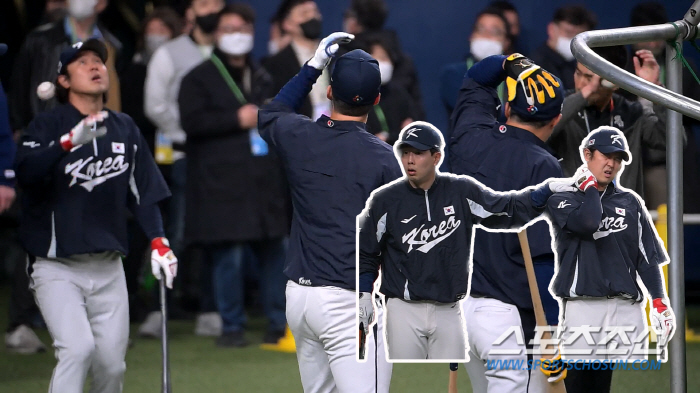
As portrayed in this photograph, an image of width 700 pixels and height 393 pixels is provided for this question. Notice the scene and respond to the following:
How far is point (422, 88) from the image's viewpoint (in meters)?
7.64

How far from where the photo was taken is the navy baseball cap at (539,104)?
2.75 meters

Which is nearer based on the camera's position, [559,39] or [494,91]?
[494,91]

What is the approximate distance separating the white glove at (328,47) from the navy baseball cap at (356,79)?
0.14 ft

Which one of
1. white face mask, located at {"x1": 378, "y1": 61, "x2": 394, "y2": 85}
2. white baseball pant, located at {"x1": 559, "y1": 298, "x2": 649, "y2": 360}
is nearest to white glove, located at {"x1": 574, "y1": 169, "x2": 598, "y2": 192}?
white baseball pant, located at {"x1": 559, "y1": 298, "x2": 649, "y2": 360}

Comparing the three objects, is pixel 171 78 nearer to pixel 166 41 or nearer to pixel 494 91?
pixel 166 41

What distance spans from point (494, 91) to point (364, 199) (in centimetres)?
50

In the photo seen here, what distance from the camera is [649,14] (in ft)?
21.5

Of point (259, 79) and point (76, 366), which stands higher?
point (259, 79)

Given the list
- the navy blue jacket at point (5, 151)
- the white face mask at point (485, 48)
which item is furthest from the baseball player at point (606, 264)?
the navy blue jacket at point (5, 151)

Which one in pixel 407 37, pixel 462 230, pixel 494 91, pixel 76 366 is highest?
pixel 407 37

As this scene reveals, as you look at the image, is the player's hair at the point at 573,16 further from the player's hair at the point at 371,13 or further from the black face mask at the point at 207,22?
the black face mask at the point at 207,22

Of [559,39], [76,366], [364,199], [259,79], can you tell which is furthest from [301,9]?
[364,199]

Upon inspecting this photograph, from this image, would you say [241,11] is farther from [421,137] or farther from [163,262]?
[421,137]

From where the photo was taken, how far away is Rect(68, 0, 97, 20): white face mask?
653cm
